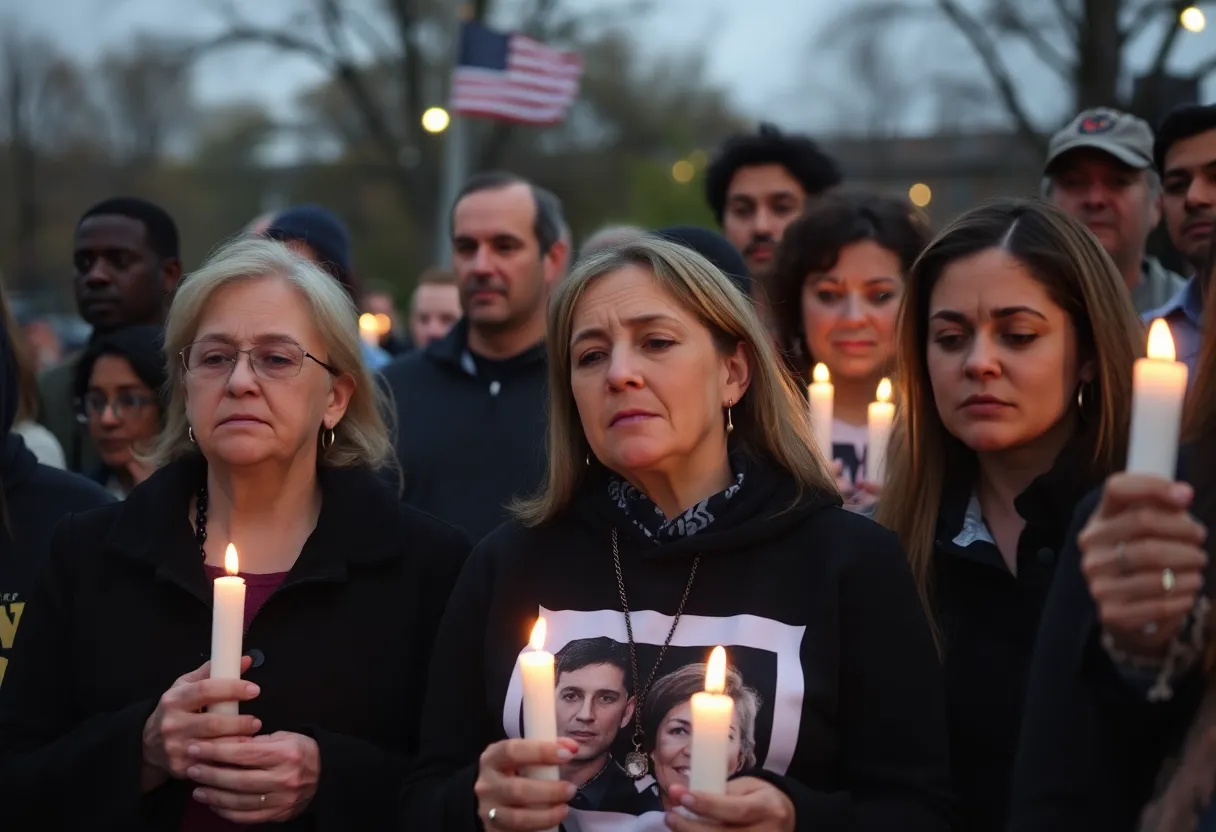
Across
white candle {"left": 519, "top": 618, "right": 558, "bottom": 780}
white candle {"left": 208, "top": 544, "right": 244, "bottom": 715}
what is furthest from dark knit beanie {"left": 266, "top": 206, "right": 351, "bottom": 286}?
white candle {"left": 519, "top": 618, "right": 558, "bottom": 780}

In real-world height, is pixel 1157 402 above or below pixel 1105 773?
above

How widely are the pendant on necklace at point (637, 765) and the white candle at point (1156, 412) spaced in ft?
4.21

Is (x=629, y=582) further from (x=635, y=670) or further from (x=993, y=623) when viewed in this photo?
(x=993, y=623)

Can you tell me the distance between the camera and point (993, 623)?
3.30 metres

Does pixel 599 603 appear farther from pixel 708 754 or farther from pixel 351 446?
pixel 351 446

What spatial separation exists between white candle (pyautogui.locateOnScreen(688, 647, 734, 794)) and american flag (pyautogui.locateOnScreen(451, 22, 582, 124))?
11.7 m

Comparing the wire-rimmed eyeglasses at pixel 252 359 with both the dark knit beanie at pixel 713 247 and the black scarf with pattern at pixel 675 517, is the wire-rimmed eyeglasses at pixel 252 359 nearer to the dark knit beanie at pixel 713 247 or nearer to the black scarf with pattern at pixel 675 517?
the black scarf with pattern at pixel 675 517

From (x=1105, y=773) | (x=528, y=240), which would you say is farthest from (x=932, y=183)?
(x=1105, y=773)

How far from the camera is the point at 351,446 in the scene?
12.7 feet

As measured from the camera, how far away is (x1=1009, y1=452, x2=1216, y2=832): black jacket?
90.7 inches

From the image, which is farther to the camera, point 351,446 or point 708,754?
point 351,446

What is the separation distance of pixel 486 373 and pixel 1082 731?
3.77 meters

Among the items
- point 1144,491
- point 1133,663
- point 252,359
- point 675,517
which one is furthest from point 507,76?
point 1144,491

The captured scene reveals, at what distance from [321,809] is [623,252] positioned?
135 cm
